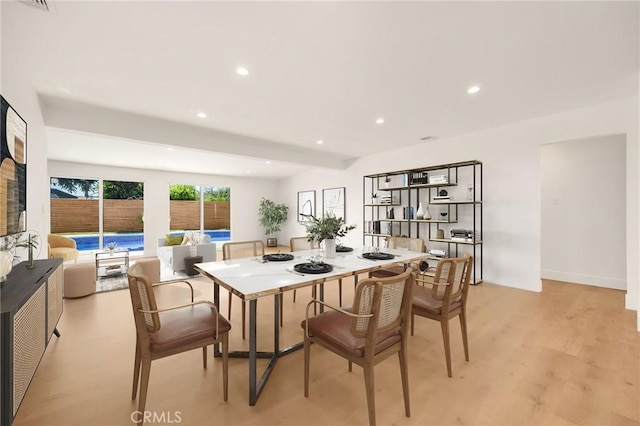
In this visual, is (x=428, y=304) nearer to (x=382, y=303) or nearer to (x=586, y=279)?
(x=382, y=303)

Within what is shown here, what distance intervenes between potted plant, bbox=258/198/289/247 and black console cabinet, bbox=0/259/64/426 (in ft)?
21.7

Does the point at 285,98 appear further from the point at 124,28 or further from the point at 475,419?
the point at 475,419

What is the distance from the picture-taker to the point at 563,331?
2.67 meters

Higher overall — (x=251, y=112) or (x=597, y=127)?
(x=251, y=112)

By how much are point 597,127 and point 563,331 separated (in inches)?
103

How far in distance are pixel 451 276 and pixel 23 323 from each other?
2621mm

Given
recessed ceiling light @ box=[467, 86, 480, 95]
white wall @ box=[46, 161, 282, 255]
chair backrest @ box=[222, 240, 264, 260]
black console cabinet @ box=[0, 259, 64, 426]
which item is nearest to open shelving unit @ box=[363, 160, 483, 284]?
recessed ceiling light @ box=[467, 86, 480, 95]

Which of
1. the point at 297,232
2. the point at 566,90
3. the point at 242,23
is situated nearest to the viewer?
the point at 242,23

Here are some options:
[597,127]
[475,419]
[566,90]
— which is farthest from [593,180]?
[475,419]

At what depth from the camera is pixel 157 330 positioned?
1.54 meters

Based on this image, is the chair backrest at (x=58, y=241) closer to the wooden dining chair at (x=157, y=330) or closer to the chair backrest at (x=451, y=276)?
the wooden dining chair at (x=157, y=330)

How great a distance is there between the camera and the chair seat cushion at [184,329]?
4.99 feet

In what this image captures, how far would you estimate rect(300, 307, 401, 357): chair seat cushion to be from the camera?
150 centimetres

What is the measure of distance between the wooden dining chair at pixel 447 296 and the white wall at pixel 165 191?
6.50 meters
